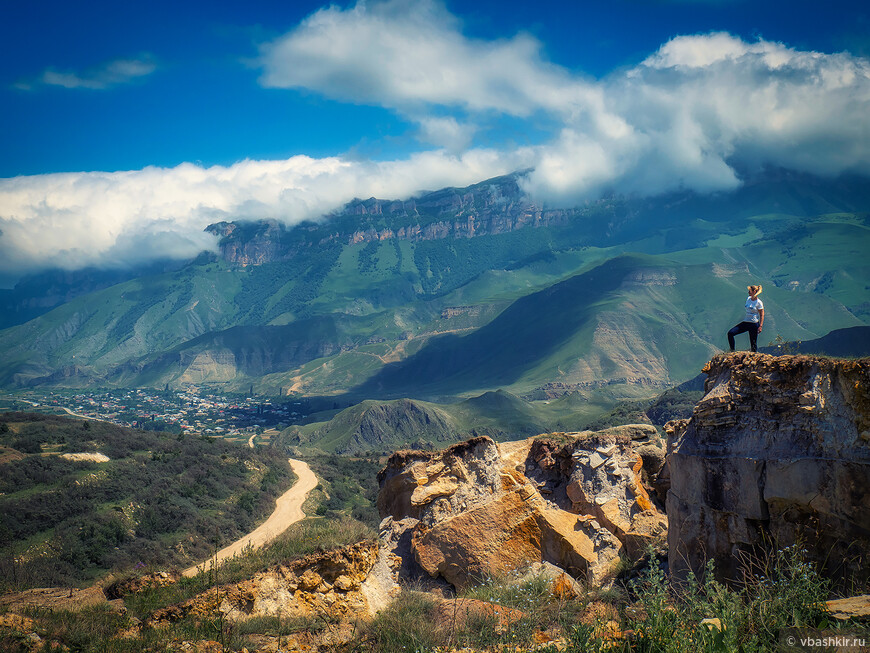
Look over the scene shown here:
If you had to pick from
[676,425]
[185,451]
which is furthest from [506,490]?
[185,451]

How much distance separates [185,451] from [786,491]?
2477 inches

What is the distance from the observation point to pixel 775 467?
10875 millimetres

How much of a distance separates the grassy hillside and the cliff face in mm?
26050

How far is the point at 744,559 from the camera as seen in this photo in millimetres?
11141

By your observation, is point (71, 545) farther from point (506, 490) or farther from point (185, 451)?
point (506, 490)

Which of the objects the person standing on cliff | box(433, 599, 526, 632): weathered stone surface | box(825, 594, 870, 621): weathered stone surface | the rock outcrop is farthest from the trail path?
box(825, 594, 870, 621): weathered stone surface

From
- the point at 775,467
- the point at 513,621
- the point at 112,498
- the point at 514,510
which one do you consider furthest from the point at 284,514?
the point at 775,467

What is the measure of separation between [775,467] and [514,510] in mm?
5770

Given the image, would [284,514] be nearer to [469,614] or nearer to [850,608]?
[469,614]

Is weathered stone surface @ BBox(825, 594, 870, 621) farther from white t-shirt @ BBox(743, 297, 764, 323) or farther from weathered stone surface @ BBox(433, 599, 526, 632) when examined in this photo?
white t-shirt @ BBox(743, 297, 764, 323)

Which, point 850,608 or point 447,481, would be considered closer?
point 850,608

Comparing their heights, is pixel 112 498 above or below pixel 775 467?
below

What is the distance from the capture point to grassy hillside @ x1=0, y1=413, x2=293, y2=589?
38.7m

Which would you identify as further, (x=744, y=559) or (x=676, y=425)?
(x=676, y=425)
